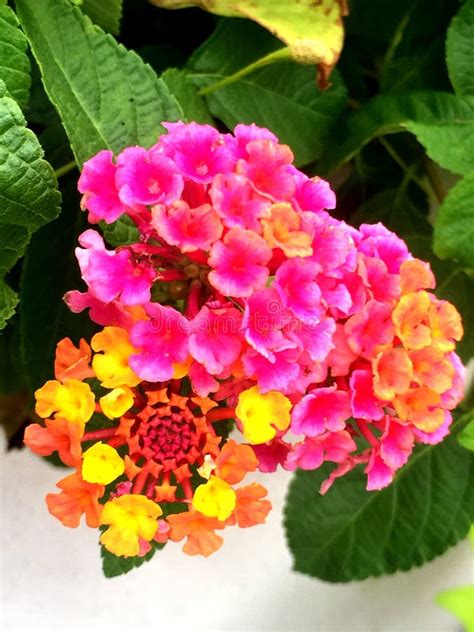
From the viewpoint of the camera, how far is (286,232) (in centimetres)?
39

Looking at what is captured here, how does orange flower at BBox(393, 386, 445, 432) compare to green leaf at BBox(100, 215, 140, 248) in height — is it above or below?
above

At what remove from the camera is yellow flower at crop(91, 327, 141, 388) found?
0.40 metres

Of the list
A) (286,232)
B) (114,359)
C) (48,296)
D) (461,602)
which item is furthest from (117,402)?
(461,602)

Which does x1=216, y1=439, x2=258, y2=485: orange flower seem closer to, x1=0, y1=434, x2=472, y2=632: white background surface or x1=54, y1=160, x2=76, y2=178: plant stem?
x1=54, y1=160, x2=76, y2=178: plant stem

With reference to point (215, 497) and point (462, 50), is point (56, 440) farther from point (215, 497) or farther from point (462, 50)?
point (462, 50)

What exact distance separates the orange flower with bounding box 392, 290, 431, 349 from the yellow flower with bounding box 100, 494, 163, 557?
→ 6.3 inches

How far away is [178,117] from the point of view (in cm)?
51

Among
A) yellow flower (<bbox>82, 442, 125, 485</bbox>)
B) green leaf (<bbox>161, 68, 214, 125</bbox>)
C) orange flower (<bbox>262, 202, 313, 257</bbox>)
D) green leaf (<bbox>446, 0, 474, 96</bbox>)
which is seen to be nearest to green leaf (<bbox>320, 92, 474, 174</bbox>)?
green leaf (<bbox>446, 0, 474, 96</bbox>)

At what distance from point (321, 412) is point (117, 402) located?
0.11 meters

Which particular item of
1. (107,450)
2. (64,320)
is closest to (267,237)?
(107,450)

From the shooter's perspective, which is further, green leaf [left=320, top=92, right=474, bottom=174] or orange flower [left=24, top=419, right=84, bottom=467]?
green leaf [left=320, top=92, right=474, bottom=174]

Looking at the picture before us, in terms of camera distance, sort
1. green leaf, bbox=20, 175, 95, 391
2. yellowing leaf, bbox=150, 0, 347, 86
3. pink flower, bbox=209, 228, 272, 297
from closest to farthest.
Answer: pink flower, bbox=209, 228, 272, 297
yellowing leaf, bbox=150, 0, 347, 86
green leaf, bbox=20, 175, 95, 391

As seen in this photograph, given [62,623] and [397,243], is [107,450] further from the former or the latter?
[62,623]

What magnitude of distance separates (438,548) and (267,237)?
17.8 inches
